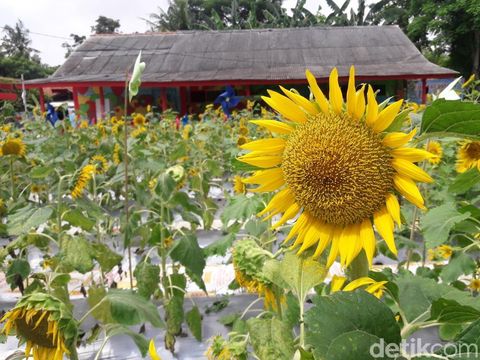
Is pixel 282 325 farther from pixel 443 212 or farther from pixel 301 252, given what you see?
pixel 443 212

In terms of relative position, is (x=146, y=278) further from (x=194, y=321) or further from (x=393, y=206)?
→ (x=393, y=206)

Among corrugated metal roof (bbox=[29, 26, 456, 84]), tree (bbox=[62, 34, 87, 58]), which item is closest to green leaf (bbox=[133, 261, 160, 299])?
corrugated metal roof (bbox=[29, 26, 456, 84])

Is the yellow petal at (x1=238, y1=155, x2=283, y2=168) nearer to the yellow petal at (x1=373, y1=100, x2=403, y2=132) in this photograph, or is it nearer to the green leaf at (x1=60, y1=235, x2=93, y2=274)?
the yellow petal at (x1=373, y1=100, x2=403, y2=132)

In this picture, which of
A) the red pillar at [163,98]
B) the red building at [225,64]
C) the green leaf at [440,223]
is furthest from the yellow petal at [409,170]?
the red pillar at [163,98]

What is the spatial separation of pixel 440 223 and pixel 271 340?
44cm

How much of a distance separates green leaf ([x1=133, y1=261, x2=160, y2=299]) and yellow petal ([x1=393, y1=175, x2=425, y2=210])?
2.61 ft

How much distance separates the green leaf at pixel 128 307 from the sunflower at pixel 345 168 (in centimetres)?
32

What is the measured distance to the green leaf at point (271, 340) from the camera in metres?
0.55

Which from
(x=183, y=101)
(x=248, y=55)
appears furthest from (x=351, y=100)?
(x=248, y=55)

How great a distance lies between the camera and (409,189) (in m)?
0.46

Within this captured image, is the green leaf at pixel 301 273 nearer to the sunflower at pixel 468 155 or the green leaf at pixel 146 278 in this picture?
the green leaf at pixel 146 278

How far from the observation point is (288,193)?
535 mm

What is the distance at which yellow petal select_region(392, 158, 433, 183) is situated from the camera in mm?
447

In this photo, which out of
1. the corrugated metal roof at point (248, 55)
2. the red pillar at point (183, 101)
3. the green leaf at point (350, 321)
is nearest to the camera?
the green leaf at point (350, 321)
